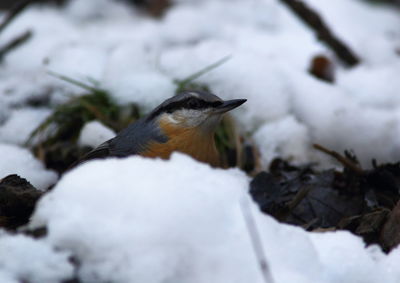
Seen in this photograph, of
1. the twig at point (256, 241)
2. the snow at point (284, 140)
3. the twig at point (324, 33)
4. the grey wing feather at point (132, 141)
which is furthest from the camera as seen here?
the twig at point (324, 33)

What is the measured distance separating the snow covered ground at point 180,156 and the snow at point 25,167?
0.5 inches

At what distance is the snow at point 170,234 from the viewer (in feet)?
6.54

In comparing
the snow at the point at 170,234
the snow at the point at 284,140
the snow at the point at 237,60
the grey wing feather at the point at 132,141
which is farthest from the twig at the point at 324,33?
the snow at the point at 170,234

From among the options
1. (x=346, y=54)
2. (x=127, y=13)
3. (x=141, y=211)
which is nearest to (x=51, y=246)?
(x=141, y=211)

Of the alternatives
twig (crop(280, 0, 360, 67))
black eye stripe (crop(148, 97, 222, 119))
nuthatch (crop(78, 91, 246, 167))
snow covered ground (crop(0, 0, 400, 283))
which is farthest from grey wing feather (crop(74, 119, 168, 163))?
twig (crop(280, 0, 360, 67))

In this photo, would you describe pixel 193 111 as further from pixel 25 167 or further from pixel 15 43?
pixel 15 43

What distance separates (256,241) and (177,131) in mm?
1476

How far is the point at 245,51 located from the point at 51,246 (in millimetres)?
3067

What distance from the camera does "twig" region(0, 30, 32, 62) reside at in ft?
17.0

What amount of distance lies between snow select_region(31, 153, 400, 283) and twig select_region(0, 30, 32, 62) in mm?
3258

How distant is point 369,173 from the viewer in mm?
3334

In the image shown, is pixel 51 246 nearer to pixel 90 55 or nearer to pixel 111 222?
pixel 111 222

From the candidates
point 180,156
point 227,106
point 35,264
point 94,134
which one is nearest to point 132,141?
point 227,106

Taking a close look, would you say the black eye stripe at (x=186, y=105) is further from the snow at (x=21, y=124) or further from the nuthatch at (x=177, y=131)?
the snow at (x=21, y=124)
